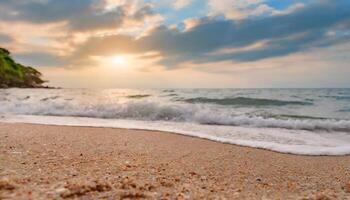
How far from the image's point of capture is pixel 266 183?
327 cm

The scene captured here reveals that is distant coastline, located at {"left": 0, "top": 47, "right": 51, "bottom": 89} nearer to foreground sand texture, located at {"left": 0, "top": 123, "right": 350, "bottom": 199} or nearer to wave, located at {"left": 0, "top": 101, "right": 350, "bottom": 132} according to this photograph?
wave, located at {"left": 0, "top": 101, "right": 350, "bottom": 132}

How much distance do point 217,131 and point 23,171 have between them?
→ 5270mm

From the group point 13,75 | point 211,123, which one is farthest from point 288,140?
point 13,75

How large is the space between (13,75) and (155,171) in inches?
2085

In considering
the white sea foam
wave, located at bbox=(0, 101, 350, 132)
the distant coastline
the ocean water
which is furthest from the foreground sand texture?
the distant coastline

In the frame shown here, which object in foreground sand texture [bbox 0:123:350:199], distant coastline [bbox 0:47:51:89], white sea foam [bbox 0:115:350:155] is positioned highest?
distant coastline [bbox 0:47:51:89]

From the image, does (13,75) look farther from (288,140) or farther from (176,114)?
(288,140)

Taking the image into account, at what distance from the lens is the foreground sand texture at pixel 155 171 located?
8.21ft

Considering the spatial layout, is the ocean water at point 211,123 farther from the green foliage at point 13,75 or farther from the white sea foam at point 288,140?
the green foliage at point 13,75

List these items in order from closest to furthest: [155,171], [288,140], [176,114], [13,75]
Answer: [155,171]
[288,140]
[176,114]
[13,75]

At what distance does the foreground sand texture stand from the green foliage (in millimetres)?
43347

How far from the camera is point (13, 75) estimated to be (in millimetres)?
49312

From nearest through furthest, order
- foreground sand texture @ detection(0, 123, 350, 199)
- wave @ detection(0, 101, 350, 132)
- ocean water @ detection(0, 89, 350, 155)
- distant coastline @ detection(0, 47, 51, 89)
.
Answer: foreground sand texture @ detection(0, 123, 350, 199)
ocean water @ detection(0, 89, 350, 155)
wave @ detection(0, 101, 350, 132)
distant coastline @ detection(0, 47, 51, 89)

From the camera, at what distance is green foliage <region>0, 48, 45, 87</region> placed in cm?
4559
